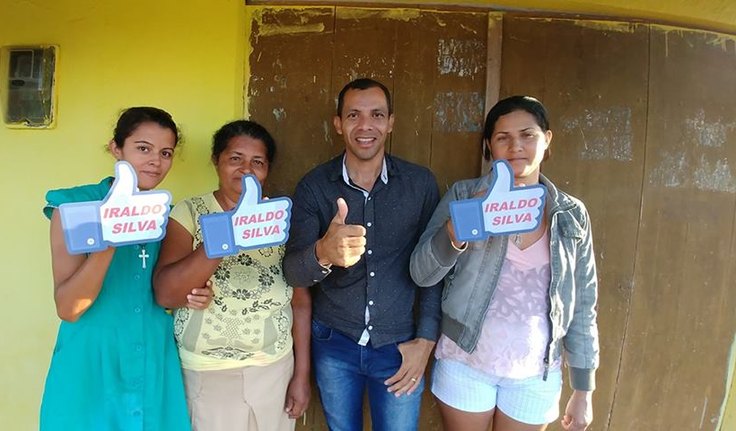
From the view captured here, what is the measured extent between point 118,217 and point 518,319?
3.89 ft

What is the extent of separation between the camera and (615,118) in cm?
232

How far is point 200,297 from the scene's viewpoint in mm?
1622

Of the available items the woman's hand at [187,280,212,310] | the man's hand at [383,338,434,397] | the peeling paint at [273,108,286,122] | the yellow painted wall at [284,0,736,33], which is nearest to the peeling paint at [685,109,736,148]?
the yellow painted wall at [284,0,736,33]

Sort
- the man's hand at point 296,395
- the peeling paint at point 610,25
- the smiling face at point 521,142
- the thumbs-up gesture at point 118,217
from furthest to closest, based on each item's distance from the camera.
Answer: the peeling paint at point 610,25 < the man's hand at point 296,395 < the smiling face at point 521,142 < the thumbs-up gesture at point 118,217

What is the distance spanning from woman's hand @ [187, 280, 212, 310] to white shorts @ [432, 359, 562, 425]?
2.65 ft

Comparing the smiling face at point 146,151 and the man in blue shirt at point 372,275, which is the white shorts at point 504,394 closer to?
the man in blue shirt at point 372,275

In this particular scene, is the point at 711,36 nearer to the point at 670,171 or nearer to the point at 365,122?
the point at 670,171

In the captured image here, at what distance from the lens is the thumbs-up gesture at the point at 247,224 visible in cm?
144

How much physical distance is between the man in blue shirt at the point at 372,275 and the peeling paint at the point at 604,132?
0.77 metres

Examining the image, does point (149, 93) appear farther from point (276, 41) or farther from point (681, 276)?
point (681, 276)

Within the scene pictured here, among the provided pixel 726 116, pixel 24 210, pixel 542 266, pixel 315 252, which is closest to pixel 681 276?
pixel 726 116

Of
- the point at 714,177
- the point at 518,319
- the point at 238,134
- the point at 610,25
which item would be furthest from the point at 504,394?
the point at 610,25

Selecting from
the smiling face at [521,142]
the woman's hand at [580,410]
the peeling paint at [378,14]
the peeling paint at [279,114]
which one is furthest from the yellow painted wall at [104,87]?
the woman's hand at [580,410]

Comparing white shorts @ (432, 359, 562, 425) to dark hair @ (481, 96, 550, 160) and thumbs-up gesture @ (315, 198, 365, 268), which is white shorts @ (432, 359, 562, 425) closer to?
thumbs-up gesture @ (315, 198, 365, 268)
